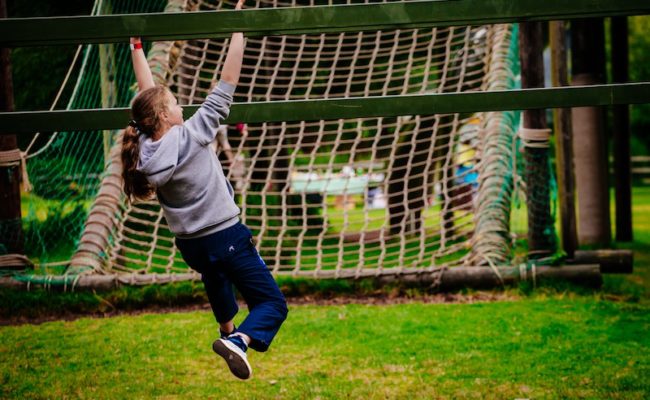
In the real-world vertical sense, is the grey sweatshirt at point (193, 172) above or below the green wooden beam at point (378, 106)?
below

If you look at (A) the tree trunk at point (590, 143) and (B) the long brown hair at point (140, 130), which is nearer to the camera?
(B) the long brown hair at point (140, 130)

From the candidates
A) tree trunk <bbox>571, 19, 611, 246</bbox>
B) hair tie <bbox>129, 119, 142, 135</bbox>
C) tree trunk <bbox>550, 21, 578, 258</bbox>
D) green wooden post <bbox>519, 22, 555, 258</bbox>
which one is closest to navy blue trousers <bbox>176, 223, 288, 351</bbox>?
hair tie <bbox>129, 119, 142, 135</bbox>

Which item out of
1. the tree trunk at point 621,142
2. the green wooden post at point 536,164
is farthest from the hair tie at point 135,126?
the tree trunk at point 621,142

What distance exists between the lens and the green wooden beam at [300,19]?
2781mm

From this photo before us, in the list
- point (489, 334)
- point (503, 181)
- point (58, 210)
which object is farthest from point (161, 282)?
point (503, 181)

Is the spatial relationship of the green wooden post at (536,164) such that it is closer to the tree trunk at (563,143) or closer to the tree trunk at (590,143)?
the tree trunk at (563,143)

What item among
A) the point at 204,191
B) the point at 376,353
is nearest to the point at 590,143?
the point at 376,353

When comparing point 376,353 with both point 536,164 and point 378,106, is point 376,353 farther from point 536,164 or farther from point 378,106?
point 536,164

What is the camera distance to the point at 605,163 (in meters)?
7.23

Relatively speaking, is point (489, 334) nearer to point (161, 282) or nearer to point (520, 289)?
point (520, 289)

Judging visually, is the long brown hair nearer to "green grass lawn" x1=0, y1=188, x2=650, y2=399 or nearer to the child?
the child

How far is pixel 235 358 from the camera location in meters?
2.77

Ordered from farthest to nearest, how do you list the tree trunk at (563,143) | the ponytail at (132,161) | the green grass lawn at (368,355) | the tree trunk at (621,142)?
the tree trunk at (621,142)
the tree trunk at (563,143)
the green grass lawn at (368,355)
the ponytail at (132,161)

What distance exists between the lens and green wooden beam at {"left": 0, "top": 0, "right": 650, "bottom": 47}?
2781 millimetres
